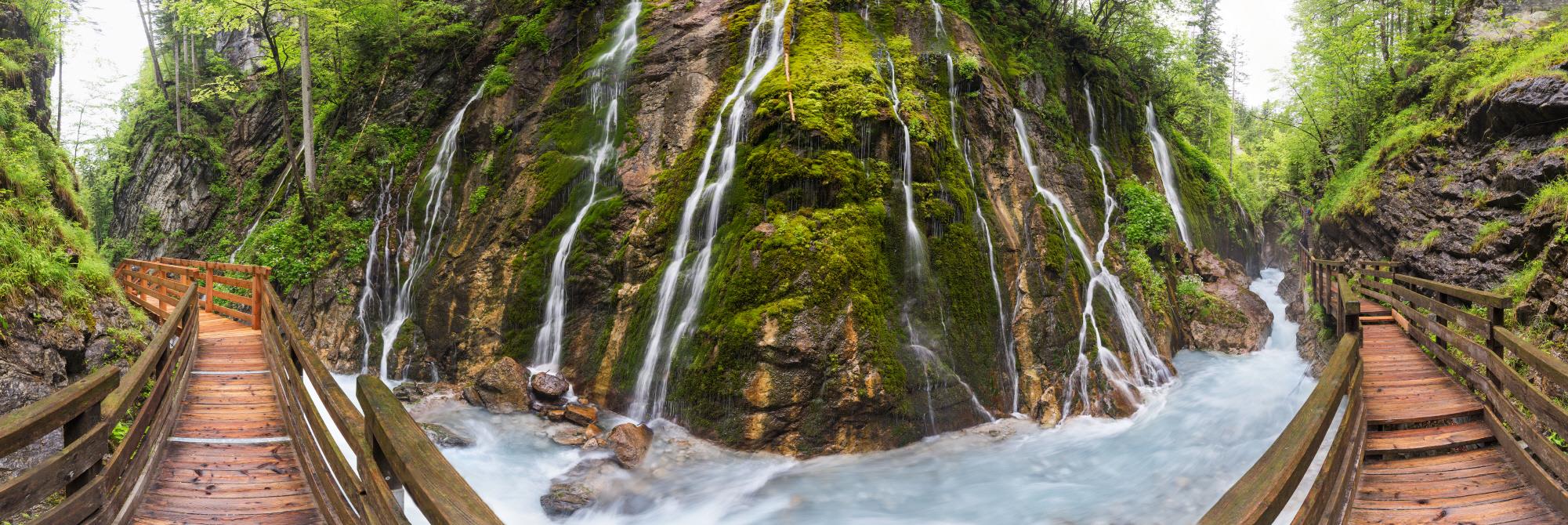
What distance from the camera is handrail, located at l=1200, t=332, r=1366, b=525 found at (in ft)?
Result: 7.67

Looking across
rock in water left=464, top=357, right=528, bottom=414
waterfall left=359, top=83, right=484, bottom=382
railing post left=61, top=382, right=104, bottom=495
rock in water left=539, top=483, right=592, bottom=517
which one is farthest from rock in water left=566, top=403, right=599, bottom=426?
railing post left=61, top=382, right=104, bottom=495

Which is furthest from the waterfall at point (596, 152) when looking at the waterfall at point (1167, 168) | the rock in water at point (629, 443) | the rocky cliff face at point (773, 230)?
the waterfall at point (1167, 168)

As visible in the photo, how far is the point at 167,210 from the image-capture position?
22.2 meters

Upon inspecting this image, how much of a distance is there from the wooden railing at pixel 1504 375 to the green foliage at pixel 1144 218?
4.96m

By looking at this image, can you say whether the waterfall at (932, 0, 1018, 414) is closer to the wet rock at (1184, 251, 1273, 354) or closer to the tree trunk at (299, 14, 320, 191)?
the wet rock at (1184, 251, 1273, 354)

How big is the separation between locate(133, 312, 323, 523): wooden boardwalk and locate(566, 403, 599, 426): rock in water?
3.75 m

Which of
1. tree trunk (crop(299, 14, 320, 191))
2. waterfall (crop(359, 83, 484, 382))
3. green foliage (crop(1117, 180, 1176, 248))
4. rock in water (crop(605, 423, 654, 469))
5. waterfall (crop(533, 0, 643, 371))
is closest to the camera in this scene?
rock in water (crop(605, 423, 654, 469))

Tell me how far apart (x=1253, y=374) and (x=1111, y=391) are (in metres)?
4.06

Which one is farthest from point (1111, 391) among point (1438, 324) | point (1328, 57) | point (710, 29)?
point (1328, 57)

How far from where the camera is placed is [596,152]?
12719 millimetres

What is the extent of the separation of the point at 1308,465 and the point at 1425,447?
8.15ft

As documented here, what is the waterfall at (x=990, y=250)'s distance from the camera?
31.8 ft

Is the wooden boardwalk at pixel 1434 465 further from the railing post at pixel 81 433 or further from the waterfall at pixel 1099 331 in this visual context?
the railing post at pixel 81 433

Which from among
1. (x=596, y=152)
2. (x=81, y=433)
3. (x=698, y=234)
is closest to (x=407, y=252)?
(x=596, y=152)
